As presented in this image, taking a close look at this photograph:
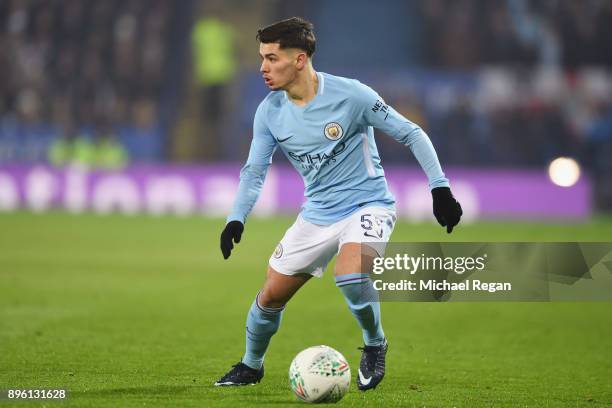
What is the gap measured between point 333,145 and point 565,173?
16140 millimetres

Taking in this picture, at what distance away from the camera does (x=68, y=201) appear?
22.2 meters

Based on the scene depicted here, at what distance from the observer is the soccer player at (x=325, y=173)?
568 cm

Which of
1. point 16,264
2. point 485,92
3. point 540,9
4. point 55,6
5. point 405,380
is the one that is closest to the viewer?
point 405,380

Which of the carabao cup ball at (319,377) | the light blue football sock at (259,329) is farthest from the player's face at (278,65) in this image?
the carabao cup ball at (319,377)

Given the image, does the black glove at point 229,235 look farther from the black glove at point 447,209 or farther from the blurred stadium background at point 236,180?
the black glove at point 447,209

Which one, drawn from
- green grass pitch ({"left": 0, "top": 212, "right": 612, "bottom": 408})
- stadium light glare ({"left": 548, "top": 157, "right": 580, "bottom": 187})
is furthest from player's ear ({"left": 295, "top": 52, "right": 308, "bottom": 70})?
stadium light glare ({"left": 548, "top": 157, "right": 580, "bottom": 187})

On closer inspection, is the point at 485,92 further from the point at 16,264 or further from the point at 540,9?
the point at 16,264

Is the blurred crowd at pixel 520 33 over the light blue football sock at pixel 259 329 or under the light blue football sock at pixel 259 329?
over

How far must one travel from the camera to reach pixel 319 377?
5344 mm

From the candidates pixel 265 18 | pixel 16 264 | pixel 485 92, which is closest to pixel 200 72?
pixel 265 18

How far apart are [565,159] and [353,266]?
16.7 meters

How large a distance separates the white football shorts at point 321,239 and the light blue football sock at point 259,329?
0.91 feet

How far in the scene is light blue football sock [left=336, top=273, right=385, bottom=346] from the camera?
18.4 feet

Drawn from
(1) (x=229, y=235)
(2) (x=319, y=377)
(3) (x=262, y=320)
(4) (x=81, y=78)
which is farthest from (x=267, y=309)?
(4) (x=81, y=78)
